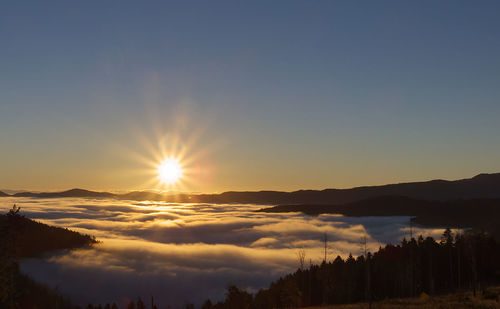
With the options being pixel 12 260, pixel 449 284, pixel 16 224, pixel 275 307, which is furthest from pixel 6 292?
pixel 449 284

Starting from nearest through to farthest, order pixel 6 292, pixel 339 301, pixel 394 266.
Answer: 1. pixel 6 292
2. pixel 339 301
3. pixel 394 266

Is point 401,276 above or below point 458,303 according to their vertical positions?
below

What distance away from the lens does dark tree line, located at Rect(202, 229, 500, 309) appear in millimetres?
134750

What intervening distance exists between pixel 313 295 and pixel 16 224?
365 ft

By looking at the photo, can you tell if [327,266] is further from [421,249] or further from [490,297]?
[490,297]

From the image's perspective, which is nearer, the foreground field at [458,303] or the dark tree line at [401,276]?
the foreground field at [458,303]

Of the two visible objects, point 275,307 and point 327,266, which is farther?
point 327,266

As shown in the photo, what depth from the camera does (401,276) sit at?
142 metres

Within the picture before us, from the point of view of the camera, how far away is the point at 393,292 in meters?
138

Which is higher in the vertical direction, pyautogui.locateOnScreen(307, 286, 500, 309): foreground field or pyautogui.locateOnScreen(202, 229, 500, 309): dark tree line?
pyautogui.locateOnScreen(307, 286, 500, 309): foreground field

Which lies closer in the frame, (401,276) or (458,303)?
(458,303)

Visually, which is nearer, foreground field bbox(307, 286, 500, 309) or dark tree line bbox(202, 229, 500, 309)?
foreground field bbox(307, 286, 500, 309)

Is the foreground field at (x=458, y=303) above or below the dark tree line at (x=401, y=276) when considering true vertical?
above

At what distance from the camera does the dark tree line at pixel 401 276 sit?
13475 centimetres
